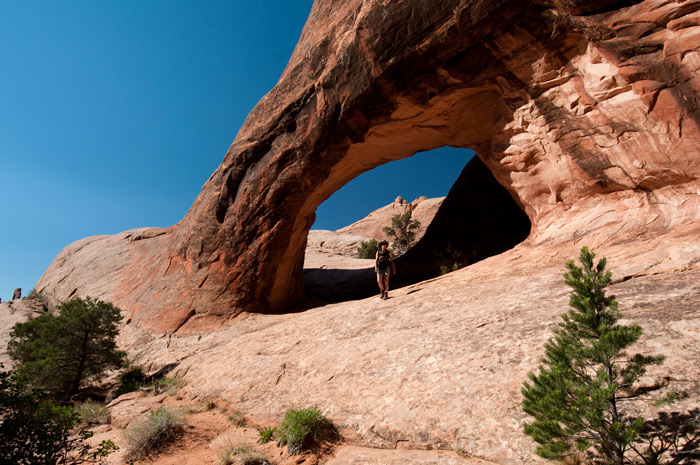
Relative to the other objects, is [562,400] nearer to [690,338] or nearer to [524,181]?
[690,338]

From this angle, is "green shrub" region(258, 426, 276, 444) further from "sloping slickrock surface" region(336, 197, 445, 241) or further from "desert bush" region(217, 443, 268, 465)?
"sloping slickrock surface" region(336, 197, 445, 241)

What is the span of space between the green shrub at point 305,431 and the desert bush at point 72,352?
8.03 metres

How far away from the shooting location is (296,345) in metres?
8.22

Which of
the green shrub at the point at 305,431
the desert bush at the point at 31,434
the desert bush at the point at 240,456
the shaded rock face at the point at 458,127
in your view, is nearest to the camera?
the desert bush at the point at 31,434

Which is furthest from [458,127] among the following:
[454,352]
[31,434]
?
[31,434]

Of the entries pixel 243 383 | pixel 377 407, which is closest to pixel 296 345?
pixel 243 383

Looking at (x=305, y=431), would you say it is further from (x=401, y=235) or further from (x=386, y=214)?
(x=386, y=214)

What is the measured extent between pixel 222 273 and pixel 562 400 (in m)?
12.0

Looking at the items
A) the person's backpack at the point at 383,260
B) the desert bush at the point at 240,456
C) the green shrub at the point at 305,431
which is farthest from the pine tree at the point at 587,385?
the person's backpack at the point at 383,260

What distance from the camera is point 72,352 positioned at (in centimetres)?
997

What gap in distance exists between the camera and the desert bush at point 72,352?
9281 millimetres

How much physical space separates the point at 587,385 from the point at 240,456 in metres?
4.28

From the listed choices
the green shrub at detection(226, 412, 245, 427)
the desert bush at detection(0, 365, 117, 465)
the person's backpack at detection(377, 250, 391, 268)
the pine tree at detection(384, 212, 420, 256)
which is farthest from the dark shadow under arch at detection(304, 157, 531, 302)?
the desert bush at detection(0, 365, 117, 465)

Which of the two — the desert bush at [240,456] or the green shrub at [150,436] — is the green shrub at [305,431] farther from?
the green shrub at [150,436]
